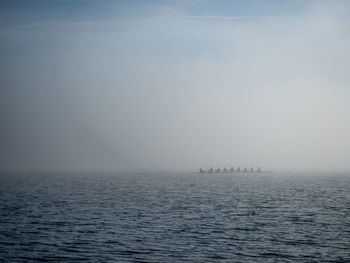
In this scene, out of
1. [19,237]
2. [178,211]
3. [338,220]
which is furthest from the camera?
[178,211]

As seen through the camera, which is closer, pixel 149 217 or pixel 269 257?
pixel 269 257

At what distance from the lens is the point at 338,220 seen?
5031cm

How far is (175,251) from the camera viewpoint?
106 ft

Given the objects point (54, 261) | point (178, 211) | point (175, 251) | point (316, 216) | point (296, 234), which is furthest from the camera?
point (178, 211)

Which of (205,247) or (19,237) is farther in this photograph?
(19,237)

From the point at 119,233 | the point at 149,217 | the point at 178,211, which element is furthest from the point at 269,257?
the point at 178,211

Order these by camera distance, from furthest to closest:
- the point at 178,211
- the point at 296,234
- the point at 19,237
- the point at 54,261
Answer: the point at 178,211 < the point at 296,234 < the point at 19,237 < the point at 54,261

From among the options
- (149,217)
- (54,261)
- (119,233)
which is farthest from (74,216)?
(54,261)

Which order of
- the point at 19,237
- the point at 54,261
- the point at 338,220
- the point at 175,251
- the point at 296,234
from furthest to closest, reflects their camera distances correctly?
the point at 338,220
the point at 296,234
the point at 19,237
the point at 175,251
the point at 54,261

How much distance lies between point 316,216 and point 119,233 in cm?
3055

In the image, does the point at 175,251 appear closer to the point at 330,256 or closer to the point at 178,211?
the point at 330,256

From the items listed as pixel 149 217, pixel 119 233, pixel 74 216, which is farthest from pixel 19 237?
pixel 149 217

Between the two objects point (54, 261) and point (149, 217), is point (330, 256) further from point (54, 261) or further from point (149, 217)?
point (149, 217)

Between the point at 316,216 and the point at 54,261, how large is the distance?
130 feet
